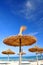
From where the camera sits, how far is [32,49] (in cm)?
852

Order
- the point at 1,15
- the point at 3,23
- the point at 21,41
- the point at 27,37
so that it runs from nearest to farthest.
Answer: the point at 27,37 → the point at 21,41 → the point at 1,15 → the point at 3,23

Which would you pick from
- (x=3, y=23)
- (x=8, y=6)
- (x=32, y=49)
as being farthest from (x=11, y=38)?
(x=3, y=23)

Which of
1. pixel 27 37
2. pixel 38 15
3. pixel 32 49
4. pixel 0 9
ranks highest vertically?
pixel 38 15

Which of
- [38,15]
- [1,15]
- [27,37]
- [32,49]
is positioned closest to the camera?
[27,37]

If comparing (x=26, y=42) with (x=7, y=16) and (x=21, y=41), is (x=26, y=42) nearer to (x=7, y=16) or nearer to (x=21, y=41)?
(x=21, y=41)

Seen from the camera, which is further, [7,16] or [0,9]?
[7,16]

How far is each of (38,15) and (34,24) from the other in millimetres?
2197

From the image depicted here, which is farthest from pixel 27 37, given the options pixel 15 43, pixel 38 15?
pixel 38 15

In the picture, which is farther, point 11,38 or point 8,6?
point 8,6

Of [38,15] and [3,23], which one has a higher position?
[38,15]

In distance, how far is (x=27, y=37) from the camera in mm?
4691

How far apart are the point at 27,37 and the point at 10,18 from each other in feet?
19.9

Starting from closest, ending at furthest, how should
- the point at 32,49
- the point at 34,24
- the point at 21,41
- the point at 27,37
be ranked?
the point at 27,37, the point at 21,41, the point at 32,49, the point at 34,24

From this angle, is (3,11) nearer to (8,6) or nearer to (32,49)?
(8,6)
